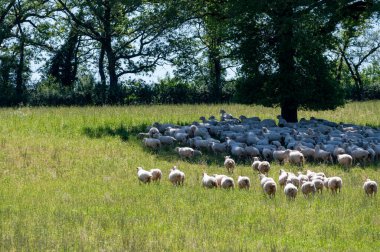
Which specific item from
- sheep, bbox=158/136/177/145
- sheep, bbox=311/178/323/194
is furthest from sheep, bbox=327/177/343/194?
sheep, bbox=158/136/177/145

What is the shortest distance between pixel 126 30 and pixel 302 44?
3197 cm

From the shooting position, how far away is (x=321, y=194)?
1533cm

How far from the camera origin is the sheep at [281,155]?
21.1 metres

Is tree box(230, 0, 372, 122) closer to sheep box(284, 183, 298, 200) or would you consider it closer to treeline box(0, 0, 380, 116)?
treeline box(0, 0, 380, 116)

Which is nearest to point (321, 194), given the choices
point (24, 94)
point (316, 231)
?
point (316, 231)

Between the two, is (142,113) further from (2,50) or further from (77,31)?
(2,50)

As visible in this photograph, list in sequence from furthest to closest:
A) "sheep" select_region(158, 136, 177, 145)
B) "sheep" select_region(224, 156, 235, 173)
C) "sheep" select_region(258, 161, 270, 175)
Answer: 1. "sheep" select_region(158, 136, 177, 145)
2. "sheep" select_region(224, 156, 235, 173)
3. "sheep" select_region(258, 161, 270, 175)

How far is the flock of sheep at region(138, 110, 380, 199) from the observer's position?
664 inches

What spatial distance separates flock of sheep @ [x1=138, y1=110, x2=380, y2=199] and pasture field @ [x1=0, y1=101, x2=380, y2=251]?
39 cm

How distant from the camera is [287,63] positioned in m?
30.2

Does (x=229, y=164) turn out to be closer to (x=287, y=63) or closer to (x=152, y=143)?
(x=152, y=143)

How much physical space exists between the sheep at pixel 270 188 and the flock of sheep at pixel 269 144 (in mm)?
553

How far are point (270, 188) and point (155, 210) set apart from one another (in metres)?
2.65

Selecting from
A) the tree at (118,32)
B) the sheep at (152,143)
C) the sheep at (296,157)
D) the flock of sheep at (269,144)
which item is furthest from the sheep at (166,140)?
the tree at (118,32)
